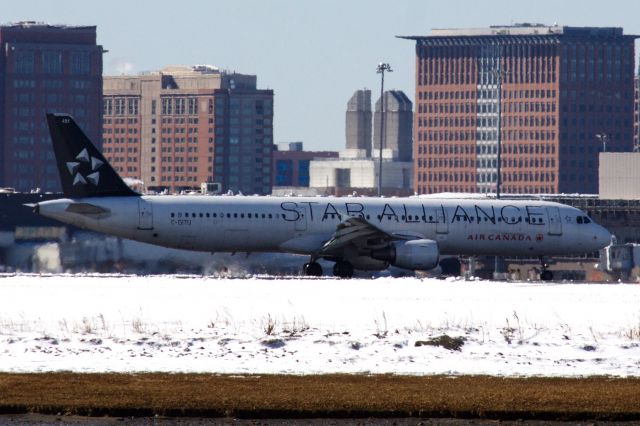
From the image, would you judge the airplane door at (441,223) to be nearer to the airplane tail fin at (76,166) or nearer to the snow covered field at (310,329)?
the snow covered field at (310,329)

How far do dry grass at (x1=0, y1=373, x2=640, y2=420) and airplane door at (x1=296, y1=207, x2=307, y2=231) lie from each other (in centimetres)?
3368

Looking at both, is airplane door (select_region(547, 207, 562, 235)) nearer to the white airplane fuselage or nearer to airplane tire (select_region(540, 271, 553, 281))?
the white airplane fuselage

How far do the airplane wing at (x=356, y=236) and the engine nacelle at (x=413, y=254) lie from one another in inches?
18.7

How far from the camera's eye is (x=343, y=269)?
69.2 m

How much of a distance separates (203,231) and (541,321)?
23188 millimetres

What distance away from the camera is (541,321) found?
152ft

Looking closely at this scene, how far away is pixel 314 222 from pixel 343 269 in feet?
7.85

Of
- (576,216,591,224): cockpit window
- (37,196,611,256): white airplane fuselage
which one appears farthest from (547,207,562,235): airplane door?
(576,216,591,224): cockpit window

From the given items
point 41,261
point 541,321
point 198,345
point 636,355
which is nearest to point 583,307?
point 541,321

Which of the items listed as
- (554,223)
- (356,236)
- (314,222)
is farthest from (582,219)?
(314,222)

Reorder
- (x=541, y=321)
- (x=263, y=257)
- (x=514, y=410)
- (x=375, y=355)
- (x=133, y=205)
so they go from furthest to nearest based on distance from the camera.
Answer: (x=263, y=257) < (x=133, y=205) < (x=541, y=321) < (x=375, y=355) < (x=514, y=410)

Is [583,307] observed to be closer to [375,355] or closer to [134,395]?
[375,355]

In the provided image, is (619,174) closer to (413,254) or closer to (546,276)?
(546,276)

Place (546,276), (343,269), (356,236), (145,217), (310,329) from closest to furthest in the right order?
(310,329) < (145,217) < (356,236) < (343,269) < (546,276)
